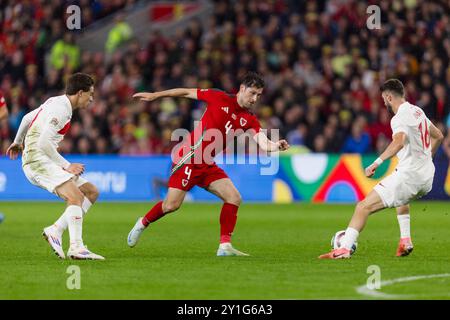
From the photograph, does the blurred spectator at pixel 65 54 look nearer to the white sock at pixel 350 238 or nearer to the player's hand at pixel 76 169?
the player's hand at pixel 76 169

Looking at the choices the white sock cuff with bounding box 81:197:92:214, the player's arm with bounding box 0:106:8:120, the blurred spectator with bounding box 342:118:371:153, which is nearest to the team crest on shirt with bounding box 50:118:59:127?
the white sock cuff with bounding box 81:197:92:214

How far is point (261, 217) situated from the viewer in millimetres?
19250

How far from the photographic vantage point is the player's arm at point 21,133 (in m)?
11.9

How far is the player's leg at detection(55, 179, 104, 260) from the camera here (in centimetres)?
1162

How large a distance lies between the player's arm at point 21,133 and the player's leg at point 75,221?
0.74m

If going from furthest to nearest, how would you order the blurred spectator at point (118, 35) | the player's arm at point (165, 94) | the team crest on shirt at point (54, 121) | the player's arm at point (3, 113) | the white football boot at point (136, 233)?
1. the blurred spectator at point (118, 35)
2. the player's arm at point (3, 113)
3. the white football boot at point (136, 233)
4. the player's arm at point (165, 94)
5. the team crest on shirt at point (54, 121)

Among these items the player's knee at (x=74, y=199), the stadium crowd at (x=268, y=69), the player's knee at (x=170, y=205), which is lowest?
the player's knee at (x=170, y=205)

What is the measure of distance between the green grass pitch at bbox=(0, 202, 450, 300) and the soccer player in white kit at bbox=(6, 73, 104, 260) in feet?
0.93

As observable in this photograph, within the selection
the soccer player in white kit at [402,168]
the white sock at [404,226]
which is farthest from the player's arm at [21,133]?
the white sock at [404,226]

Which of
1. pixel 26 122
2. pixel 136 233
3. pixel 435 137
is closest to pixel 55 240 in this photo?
pixel 26 122

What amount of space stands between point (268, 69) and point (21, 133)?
15072mm

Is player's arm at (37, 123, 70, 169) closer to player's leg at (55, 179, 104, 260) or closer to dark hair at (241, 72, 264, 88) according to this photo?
player's leg at (55, 179, 104, 260)

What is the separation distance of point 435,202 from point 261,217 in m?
5.07

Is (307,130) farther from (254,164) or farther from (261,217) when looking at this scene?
(261,217)
